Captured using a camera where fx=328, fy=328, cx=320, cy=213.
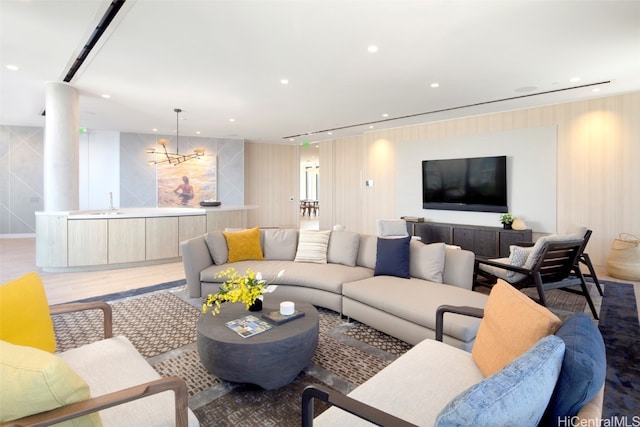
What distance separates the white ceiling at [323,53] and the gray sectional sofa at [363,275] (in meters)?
2.14

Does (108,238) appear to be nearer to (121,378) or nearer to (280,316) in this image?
(280,316)

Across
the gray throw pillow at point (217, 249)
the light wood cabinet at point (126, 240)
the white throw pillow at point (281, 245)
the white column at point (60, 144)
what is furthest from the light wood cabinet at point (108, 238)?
the white throw pillow at point (281, 245)

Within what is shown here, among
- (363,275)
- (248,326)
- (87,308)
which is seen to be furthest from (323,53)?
(87,308)

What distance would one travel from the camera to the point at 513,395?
903 mm

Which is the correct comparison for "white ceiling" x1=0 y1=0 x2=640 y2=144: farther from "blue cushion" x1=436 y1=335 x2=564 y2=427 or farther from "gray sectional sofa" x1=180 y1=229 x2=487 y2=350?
"blue cushion" x1=436 y1=335 x2=564 y2=427

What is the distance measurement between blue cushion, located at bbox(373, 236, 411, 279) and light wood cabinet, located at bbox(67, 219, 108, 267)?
4739mm

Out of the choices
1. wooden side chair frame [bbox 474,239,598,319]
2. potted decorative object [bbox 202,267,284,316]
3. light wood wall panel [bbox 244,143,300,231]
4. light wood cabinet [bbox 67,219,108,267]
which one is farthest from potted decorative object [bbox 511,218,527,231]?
light wood cabinet [bbox 67,219,108,267]

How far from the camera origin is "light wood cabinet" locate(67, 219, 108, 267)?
5375 millimetres

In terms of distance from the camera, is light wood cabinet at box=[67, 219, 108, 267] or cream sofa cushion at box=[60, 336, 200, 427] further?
light wood cabinet at box=[67, 219, 108, 267]

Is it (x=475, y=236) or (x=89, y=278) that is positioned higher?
(x=475, y=236)

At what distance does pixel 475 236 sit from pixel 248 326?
5432mm

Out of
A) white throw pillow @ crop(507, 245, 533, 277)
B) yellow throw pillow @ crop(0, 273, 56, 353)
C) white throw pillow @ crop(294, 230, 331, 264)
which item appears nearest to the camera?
yellow throw pillow @ crop(0, 273, 56, 353)

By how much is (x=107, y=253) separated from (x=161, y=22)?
416 centimetres

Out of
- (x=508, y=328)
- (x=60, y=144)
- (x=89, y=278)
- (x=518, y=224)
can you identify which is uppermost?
(x=60, y=144)
